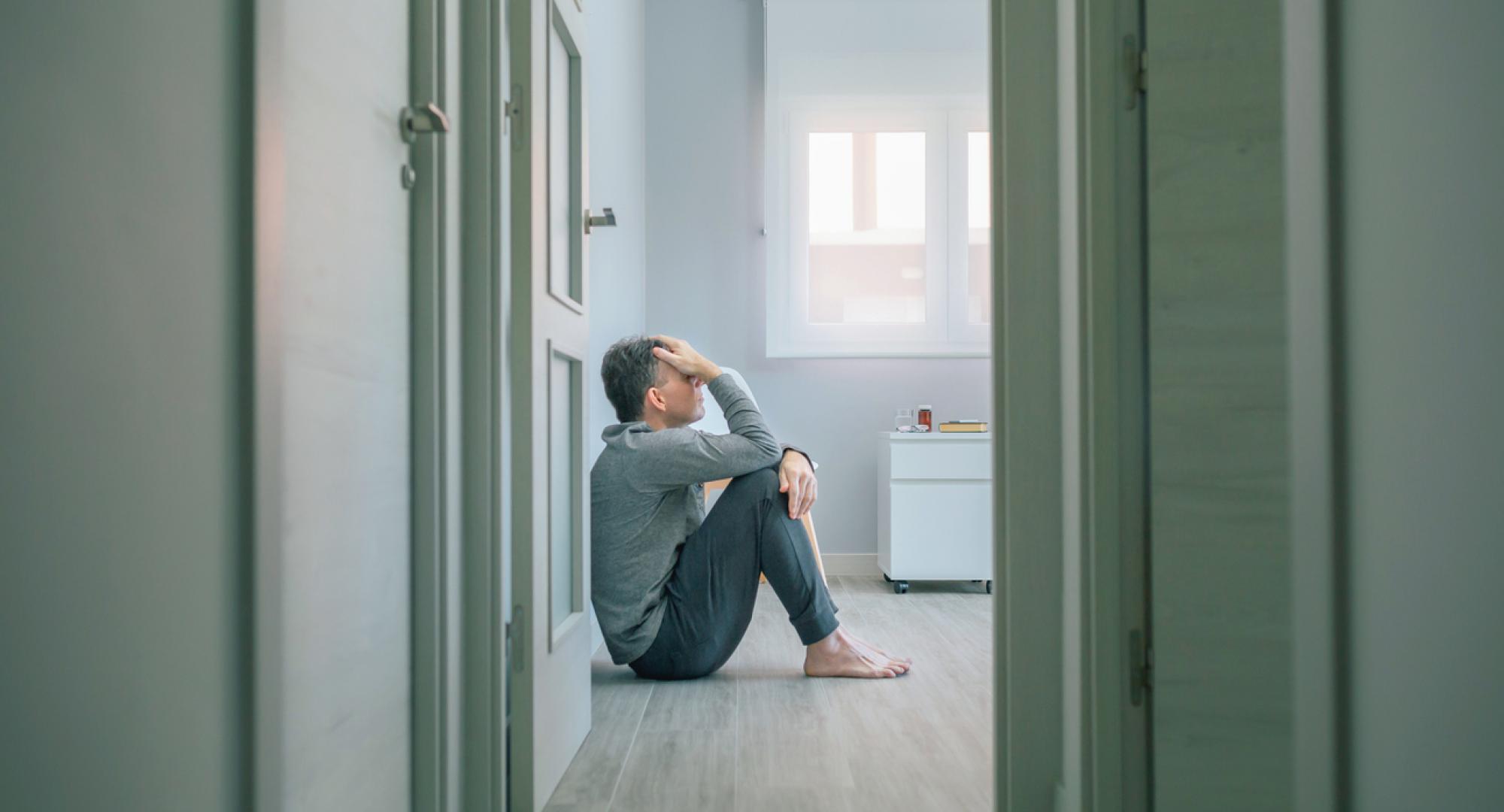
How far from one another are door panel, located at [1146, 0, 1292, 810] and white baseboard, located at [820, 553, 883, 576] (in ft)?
9.56

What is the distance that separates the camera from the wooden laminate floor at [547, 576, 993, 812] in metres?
1.51

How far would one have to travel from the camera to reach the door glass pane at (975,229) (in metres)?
4.04

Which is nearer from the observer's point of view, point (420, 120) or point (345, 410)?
point (345, 410)

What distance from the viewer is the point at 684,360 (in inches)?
89.4

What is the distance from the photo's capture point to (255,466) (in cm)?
76

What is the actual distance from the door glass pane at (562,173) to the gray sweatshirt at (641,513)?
1.39ft

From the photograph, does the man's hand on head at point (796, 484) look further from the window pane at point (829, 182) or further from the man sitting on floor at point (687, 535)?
the window pane at point (829, 182)

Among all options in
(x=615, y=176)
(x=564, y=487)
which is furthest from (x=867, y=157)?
(x=564, y=487)

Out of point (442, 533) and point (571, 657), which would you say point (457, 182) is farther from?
point (571, 657)

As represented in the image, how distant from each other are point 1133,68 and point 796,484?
4.10ft

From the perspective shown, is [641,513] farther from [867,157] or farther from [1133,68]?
[867,157]

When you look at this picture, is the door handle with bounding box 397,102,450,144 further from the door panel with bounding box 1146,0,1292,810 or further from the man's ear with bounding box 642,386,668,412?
the man's ear with bounding box 642,386,668,412

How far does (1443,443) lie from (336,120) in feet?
3.12

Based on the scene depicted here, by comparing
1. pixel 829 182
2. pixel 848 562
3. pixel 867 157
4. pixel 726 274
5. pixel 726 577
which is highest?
pixel 867 157
